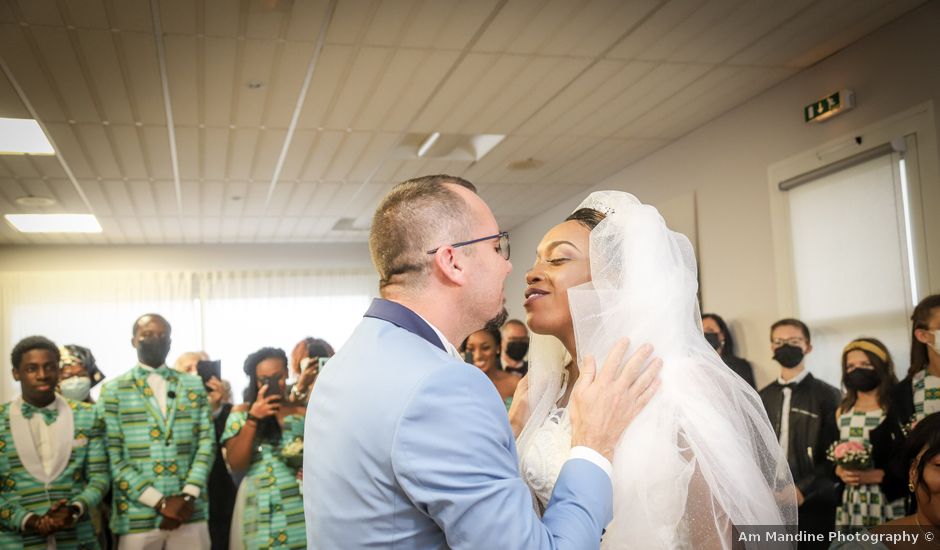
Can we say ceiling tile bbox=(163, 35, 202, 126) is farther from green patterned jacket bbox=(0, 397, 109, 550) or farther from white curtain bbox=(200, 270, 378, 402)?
white curtain bbox=(200, 270, 378, 402)

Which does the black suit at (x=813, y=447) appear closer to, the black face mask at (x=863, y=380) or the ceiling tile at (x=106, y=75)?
the black face mask at (x=863, y=380)

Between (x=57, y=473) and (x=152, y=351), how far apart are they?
845 mm

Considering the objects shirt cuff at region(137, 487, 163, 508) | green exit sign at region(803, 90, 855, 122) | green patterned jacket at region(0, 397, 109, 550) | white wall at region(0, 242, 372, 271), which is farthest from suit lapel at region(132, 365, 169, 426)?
white wall at region(0, 242, 372, 271)

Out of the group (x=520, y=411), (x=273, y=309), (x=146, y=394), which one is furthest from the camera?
(x=273, y=309)

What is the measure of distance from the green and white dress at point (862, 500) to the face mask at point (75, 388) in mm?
5353

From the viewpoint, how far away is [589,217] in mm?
2334

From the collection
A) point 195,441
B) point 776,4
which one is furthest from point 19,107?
point 776,4

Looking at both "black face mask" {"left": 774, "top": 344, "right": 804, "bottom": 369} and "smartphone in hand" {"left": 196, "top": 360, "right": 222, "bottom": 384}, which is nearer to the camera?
"black face mask" {"left": 774, "top": 344, "right": 804, "bottom": 369}

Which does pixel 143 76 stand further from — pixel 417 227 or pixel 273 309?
pixel 273 309

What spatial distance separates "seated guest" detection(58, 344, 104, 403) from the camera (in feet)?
21.0

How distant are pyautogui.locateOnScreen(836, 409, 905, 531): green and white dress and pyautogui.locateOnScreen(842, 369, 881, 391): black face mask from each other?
0.15m

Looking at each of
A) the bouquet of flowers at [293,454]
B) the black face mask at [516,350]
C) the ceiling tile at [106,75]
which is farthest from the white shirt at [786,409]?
the ceiling tile at [106,75]

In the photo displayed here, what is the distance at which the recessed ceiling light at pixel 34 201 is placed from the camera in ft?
26.4

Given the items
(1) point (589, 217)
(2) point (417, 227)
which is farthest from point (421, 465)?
(1) point (589, 217)
